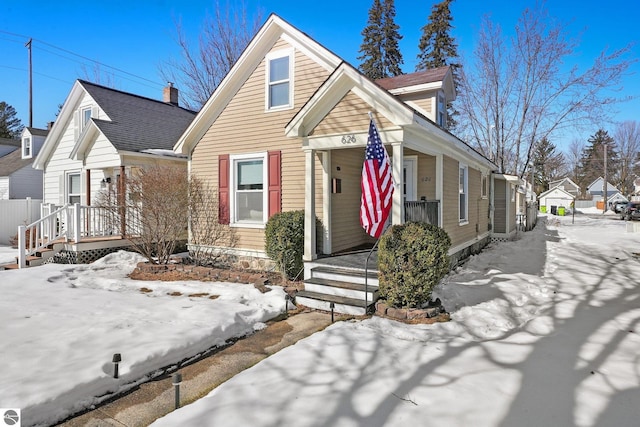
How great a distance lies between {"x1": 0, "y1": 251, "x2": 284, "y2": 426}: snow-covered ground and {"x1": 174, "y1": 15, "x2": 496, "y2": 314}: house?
1.98 m

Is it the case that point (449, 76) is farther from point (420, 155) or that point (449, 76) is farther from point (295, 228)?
point (295, 228)

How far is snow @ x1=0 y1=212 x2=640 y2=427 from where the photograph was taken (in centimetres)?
302

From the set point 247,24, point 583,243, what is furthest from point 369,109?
point 247,24

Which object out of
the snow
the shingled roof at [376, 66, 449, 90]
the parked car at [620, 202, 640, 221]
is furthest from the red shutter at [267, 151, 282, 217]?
the parked car at [620, 202, 640, 221]

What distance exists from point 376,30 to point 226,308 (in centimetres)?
2938

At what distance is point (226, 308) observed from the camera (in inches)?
228

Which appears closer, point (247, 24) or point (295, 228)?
point (295, 228)

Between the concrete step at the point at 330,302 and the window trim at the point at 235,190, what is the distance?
10.1 feet

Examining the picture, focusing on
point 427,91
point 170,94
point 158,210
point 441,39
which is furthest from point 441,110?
point 441,39

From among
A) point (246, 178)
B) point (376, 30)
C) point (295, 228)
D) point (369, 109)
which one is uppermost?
point (376, 30)

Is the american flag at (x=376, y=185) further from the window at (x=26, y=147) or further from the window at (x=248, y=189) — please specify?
the window at (x=26, y=147)

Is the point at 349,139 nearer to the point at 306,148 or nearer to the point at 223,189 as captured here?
the point at 306,148

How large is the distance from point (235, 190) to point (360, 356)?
21.1 ft

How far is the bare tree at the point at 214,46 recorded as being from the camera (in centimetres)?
2067
